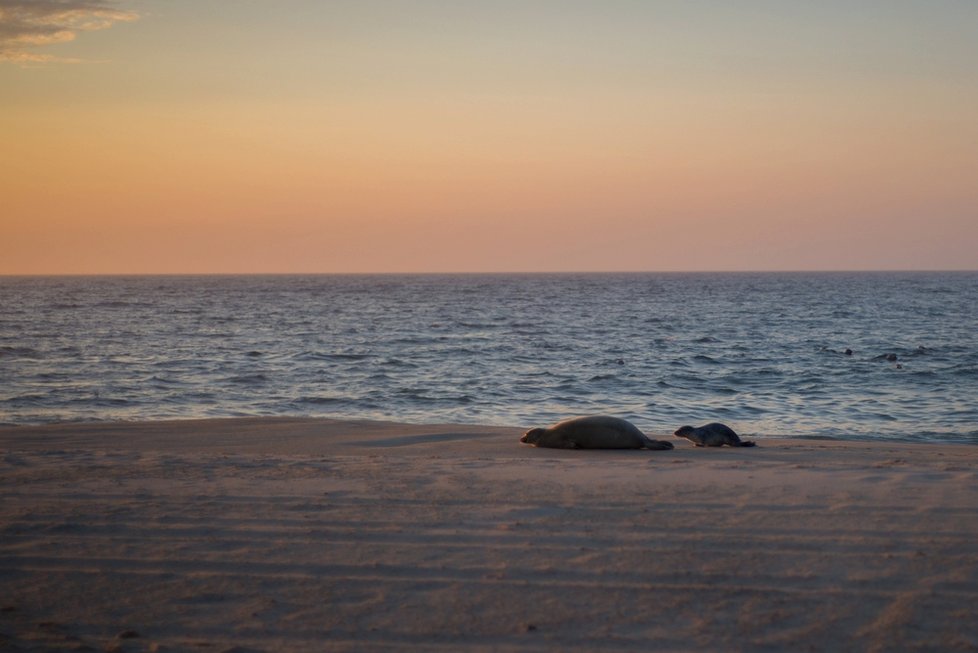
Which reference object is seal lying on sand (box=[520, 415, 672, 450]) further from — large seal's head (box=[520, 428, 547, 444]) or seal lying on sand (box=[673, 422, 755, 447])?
seal lying on sand (box=[673, 422, 755, 447])

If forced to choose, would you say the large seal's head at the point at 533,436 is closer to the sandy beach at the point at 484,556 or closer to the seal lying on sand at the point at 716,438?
the seal lying on sand at the point at 716,438

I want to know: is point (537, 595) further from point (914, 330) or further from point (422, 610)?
point (914, 330)

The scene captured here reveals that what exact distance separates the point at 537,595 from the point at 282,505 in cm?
275

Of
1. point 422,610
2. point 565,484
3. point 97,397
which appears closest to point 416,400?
point 97,397

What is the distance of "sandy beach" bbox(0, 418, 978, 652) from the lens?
445 cm

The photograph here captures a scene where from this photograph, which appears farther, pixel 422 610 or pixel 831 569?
pixel 831 569

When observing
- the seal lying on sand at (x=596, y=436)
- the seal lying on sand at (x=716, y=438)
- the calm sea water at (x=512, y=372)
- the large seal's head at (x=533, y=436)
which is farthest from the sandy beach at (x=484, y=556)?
the calm sea water at (x=512, y=372)

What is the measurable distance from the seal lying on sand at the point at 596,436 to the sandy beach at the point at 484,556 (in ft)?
6.48

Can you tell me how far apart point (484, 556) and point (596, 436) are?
19.0 feet

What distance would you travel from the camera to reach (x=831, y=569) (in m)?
5.25

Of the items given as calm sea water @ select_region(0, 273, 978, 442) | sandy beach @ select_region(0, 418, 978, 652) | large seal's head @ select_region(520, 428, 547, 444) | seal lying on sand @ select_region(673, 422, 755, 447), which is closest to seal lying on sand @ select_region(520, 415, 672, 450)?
large seal's head @ select_region(520, 428, 547, 444)

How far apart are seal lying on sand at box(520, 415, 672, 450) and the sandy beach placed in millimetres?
1975

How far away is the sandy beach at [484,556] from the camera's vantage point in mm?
4445

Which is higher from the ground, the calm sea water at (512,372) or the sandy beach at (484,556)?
the sandy beach at (484,556)
